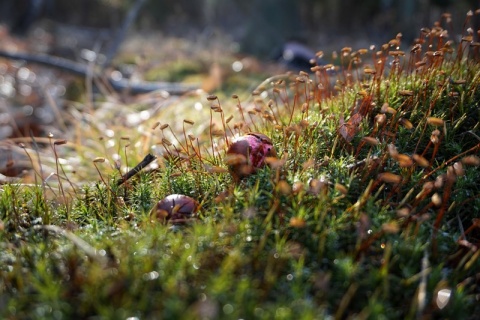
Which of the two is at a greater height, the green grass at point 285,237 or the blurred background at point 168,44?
the green grass at point 285,237

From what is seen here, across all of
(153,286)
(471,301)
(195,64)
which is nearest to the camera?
(153,286)

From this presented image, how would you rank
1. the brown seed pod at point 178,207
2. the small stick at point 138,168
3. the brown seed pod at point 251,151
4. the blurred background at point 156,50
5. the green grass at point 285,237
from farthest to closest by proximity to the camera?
the blurred background at point 156,50 < the small stick at point 138,168 < the brown seed pod at point 251,151 < the brown seed pod at point 178,207 < the green grass at point 285,237

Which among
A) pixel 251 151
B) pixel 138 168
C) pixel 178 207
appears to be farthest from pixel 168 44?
pixel 178 207

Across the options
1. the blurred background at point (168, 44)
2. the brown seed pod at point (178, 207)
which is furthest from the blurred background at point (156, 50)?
the brown seed pod at point (178, 207)

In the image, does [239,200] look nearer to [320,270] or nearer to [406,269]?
[320,270]

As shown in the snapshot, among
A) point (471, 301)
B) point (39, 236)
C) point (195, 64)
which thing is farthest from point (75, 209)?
point (195, 64)

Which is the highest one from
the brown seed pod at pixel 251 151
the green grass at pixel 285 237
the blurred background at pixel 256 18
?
the brown seed pod at pixel 251 151

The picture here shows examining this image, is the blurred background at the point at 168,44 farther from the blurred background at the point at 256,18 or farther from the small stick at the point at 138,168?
the small stick at the point at 138,168

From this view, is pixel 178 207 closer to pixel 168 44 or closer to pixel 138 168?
pixel 138 168

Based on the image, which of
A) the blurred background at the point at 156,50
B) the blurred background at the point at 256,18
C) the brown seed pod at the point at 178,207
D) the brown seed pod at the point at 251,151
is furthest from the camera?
the blurred background at the point at 256,18
